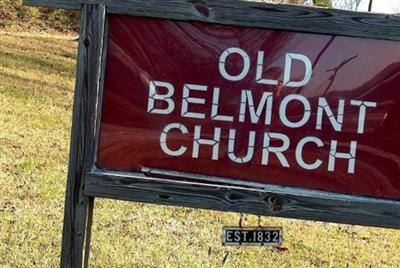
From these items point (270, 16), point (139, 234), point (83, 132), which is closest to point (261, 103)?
point (270, 16)

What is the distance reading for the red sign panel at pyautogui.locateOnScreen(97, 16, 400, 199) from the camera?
248 cm

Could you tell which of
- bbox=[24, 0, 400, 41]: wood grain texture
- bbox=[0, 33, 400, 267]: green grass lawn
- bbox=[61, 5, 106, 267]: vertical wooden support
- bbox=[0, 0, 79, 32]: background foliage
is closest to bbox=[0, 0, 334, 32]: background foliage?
bbox=[0, 0, 79, 32]: background foliage

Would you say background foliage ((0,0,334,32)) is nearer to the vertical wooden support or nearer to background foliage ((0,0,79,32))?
background foliage ((0,0,79,32))

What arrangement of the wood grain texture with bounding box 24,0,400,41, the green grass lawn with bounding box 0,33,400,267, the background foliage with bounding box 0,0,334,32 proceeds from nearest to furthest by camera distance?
1. the wood grain texture with bounding box 24,0,400,41
2. the green grass lawn with bounding box 0,33,400,267
3. the background foliage with bounding box 0,0,334,32

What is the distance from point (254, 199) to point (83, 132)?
0.74 metres

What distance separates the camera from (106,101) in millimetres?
2557

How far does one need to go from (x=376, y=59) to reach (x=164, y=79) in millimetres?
827

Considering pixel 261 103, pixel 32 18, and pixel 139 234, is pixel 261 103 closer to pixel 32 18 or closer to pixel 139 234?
pixel 139 234

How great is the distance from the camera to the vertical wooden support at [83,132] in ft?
8.30

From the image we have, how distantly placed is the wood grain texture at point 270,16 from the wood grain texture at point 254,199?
2.08 feet

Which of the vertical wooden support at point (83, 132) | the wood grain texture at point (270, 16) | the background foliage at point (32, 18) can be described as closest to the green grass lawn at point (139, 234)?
the vertical wooden support at point (83, 132)

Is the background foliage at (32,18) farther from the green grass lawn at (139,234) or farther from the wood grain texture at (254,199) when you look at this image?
the wood grain texture at (254,199)

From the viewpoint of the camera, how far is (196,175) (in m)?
2.54

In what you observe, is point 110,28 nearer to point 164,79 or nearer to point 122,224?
point 164,79
